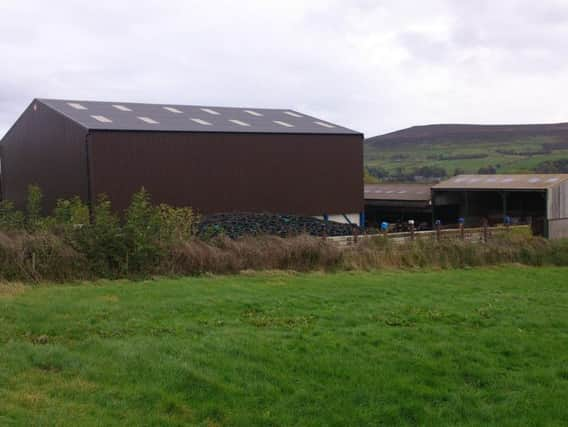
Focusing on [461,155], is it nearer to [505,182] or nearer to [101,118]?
[505,182]

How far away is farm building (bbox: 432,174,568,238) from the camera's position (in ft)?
113

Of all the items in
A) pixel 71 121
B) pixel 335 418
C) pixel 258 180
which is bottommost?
pixel 335 418

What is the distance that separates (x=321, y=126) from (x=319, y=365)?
3027 centimetres

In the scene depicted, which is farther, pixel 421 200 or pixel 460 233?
pixel 421 200

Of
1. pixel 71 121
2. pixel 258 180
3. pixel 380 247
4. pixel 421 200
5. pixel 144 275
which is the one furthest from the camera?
pixel 421 200

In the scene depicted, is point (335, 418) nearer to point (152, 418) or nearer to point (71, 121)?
point (152, 418)

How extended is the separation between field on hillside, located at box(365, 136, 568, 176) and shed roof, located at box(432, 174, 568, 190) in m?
45.3

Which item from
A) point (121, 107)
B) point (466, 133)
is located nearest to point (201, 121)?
point (121, 107)

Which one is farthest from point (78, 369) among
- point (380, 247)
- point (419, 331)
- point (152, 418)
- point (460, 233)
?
point (460, 233)

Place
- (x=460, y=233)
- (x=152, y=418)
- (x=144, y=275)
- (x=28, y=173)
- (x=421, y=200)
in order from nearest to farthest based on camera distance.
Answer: (x=152, y=418) < (x=144, y=275) < (x=460, y=233) < (x=28, y=173) < (x=421, y=200)

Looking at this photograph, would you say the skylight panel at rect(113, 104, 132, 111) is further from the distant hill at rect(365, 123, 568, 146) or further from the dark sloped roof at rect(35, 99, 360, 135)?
the distant hill at rect(365, 123, 568, 146)

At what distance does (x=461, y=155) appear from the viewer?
106 meters

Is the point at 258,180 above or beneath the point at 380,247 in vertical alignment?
above

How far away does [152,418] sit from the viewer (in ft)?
18.4
